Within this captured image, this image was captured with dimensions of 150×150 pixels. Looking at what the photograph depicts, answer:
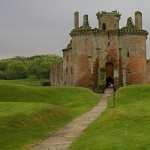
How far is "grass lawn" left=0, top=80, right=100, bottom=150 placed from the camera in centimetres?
2158

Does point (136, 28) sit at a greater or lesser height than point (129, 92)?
greater

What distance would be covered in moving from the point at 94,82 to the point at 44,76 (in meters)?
54.1

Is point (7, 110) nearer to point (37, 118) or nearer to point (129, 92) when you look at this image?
point (37, 118)

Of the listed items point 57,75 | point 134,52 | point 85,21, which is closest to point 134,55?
point 134,52

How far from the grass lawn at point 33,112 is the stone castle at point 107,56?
45.1 ft

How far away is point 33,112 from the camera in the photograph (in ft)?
95.7

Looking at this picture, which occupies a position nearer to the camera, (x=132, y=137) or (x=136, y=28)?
(x=132, y=137)

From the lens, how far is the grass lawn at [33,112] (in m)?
21.6

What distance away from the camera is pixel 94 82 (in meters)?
64.7

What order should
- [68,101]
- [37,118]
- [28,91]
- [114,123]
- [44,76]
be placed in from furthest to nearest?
[44,76] → [28,91] → [68,101] → [37,118] → [114,123]

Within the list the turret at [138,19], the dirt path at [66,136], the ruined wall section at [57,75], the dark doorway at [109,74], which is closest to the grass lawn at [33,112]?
the dirt path at [66,136]

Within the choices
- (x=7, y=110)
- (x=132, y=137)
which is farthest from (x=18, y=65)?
(x=132, y=137)

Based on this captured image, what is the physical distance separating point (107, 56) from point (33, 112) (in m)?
37.2

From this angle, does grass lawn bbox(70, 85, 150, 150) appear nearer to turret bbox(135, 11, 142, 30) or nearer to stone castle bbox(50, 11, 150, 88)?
stone castle bbox(50, 11, 150, 88)
